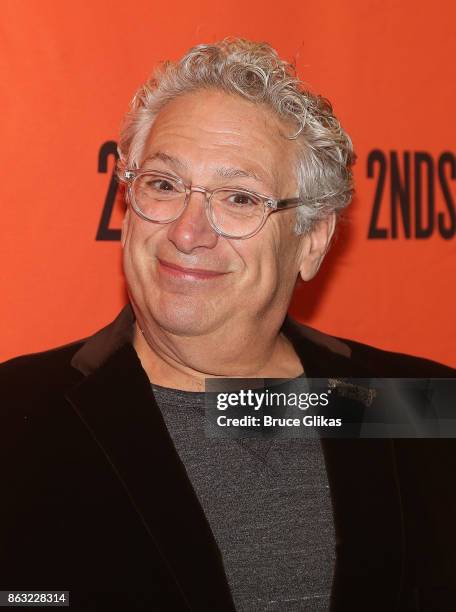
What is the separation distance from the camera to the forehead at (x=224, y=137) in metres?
1.68

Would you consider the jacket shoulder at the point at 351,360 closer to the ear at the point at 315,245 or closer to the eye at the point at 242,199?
the ear at the point at 315,245

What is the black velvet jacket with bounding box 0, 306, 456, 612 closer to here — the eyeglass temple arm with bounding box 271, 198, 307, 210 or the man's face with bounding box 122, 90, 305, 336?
the man's face with bounding box 122, 90, 305, 336

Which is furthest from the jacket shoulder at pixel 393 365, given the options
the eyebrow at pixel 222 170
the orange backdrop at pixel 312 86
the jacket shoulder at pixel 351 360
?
the eyebrow at pixel 222 170

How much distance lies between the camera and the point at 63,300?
216 cm

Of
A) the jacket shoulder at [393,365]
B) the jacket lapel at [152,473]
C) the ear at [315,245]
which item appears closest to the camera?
the jacket lapel at [152,473]

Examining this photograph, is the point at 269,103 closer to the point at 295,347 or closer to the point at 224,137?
the point at 224,137

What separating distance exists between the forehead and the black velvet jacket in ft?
1.32

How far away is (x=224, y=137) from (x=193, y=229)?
0.22 metres

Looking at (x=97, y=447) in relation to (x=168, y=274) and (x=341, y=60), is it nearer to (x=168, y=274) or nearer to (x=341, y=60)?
(x=168, y=274)

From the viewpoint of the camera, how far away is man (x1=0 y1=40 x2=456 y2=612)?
1552mm

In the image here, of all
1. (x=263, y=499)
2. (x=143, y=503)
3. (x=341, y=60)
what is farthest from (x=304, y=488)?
(x=341, y=60)

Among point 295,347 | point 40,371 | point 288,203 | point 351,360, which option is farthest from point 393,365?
point 40,371

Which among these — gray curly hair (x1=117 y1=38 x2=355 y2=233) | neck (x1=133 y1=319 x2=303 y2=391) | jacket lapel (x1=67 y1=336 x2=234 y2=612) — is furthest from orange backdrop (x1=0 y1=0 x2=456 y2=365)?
jacket lapel (x1=67 y1=336 x2=234 y2=612)

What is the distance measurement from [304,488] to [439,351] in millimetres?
983
